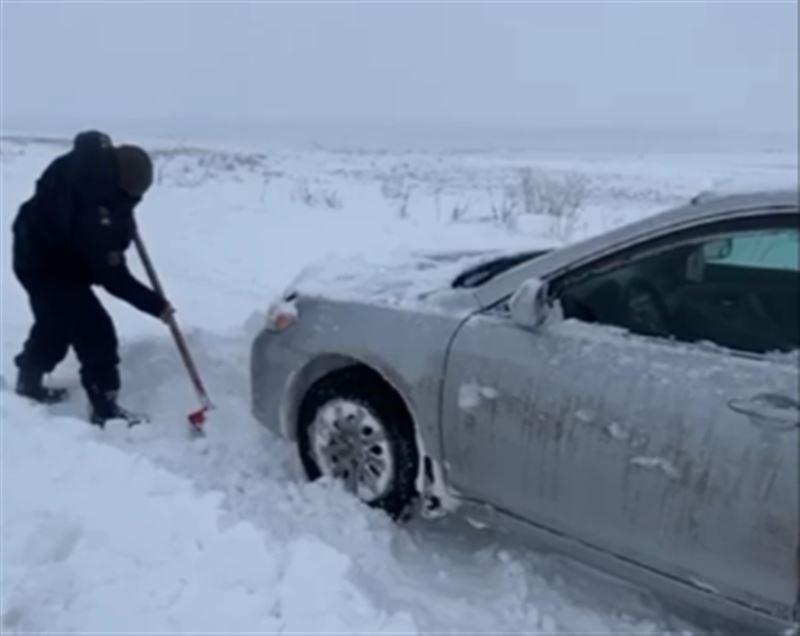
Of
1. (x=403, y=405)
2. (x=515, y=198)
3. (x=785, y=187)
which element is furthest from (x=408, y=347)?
(x=515, y=198)

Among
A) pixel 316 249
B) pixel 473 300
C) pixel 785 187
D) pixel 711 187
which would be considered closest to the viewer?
pixel 785 187

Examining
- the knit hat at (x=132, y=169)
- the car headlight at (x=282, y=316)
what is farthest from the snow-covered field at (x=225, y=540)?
the knit hat at (x=132, y=169)

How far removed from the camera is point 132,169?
4.42 metres

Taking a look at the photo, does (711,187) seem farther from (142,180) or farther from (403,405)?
(142,180)

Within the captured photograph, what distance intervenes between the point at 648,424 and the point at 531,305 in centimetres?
57

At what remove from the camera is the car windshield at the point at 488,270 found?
3660 mm

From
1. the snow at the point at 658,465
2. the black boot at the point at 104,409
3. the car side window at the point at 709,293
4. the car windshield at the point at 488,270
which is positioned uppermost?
the car side window at the point at 709,293

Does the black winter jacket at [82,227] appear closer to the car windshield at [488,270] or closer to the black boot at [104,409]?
the black boot at [104,409]

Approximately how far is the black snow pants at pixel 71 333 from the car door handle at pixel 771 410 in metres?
3.38

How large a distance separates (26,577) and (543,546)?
71.1 inches

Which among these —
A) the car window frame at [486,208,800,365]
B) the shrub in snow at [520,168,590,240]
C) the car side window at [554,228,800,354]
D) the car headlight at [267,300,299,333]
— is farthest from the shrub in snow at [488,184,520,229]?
the car side window at [554,228,800,354]

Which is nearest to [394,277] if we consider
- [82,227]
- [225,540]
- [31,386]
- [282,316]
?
[282,316]

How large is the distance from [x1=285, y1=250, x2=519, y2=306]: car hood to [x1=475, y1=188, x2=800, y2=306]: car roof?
0.19 meters

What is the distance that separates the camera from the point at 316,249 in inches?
386
